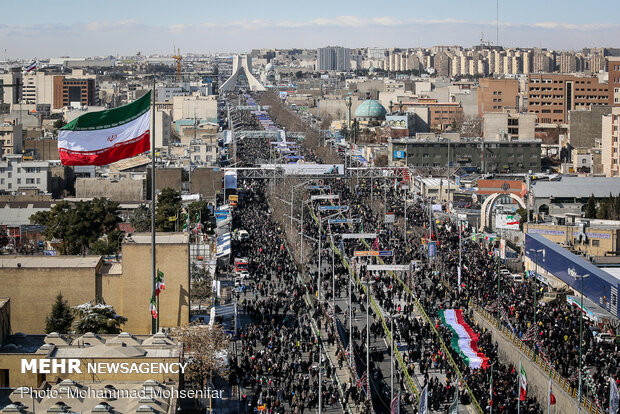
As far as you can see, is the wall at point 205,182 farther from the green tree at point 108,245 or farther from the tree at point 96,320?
the tree at point 96,320

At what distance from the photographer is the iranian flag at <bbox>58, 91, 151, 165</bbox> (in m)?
15.3

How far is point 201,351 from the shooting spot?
18250 mm

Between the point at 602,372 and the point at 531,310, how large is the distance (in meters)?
5.21

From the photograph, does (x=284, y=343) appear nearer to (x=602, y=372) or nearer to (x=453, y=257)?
(x=602, y=372)

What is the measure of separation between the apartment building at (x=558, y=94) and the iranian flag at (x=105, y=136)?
7139 cm

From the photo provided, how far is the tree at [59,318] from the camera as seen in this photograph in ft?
61.6

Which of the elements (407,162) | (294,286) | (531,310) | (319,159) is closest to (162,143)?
(319,159)

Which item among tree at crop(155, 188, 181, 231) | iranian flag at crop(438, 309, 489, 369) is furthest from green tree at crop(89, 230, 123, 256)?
iranian flag at crop(438, 309, 489, 369)

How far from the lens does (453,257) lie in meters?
34.1

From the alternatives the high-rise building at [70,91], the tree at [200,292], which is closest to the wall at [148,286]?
the tree at [200,292]

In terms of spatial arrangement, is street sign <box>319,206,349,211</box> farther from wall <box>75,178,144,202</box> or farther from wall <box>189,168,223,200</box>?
wall <box>75,178,144,202</box>

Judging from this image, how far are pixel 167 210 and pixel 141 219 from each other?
5.70 feet

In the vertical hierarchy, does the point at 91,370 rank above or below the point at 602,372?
above

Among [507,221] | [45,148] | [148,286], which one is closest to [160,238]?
[148,286]
